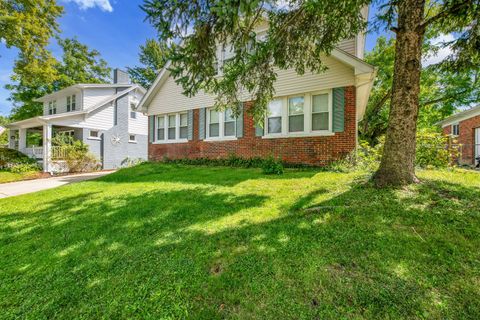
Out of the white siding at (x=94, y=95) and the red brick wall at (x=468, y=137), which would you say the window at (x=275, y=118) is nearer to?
the red brick wall at (x=468, y=137)

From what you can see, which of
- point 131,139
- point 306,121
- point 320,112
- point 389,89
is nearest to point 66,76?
point 131,139

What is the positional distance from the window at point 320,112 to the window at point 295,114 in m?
0.48

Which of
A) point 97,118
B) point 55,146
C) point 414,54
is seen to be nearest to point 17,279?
point 414,54

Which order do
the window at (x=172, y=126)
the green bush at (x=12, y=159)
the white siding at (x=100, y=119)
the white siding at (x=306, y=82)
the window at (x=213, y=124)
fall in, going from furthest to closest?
the white siding at (x=100, y=119) < the green bush at (x=12, y=159) < the window at (x=172, y=126) < the window at (x=213, y=124) < the white siding at (x=306, y=82)

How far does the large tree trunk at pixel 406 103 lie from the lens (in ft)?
14.6

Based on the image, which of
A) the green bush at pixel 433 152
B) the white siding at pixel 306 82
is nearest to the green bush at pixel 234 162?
the white siding at pixel 306 82

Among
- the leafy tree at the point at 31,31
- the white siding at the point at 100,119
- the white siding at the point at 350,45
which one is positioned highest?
the leafy tree at the point at 31,31

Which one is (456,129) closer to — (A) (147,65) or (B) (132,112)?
(B) (132,112)

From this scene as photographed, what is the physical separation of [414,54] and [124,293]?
243 inches

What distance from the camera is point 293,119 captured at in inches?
371

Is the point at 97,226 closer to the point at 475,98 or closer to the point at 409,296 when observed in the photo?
the point at 409,296

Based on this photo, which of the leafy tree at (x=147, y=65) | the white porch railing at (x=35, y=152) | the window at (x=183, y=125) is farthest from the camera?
the leafy tree at (x=147, y=65)

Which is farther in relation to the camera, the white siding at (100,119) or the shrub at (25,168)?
the white siding at (100,119)

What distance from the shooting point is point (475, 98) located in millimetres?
17797
